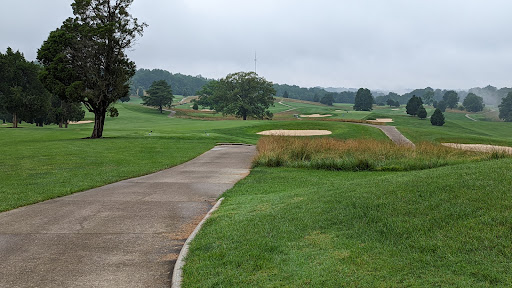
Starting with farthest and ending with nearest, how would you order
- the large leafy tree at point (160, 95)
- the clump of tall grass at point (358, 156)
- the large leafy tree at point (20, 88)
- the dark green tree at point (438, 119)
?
the large leafy tree at point (160, 95) → the dark green tree at point (438, 119) → the large leafy tree at point (20, 88) → the clump of tall grass at point (358, 156)

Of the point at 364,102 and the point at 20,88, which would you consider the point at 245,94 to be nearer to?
the point at 20,88

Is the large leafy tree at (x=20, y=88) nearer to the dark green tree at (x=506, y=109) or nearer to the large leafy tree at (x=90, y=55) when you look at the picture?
the large leafy tree at (x=90, y=55)

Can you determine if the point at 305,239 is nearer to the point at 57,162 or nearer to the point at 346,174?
the point at 346,174

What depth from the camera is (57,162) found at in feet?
59.9

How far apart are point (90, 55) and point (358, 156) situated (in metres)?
26.4

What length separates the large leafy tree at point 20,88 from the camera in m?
49.6

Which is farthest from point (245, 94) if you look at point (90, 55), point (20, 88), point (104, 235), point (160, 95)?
point (104, 235)

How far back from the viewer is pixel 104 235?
7.06 m

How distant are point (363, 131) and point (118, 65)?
2542cm

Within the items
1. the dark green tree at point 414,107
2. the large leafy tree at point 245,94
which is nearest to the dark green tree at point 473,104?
the dark green tree at point 414,107

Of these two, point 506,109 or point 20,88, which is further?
point 506,109

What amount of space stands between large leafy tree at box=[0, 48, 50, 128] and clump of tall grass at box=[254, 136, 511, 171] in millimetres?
44378

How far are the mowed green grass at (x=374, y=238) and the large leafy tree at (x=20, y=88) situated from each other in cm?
5240

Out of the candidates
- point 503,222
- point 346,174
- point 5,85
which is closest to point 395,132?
point 346,174
